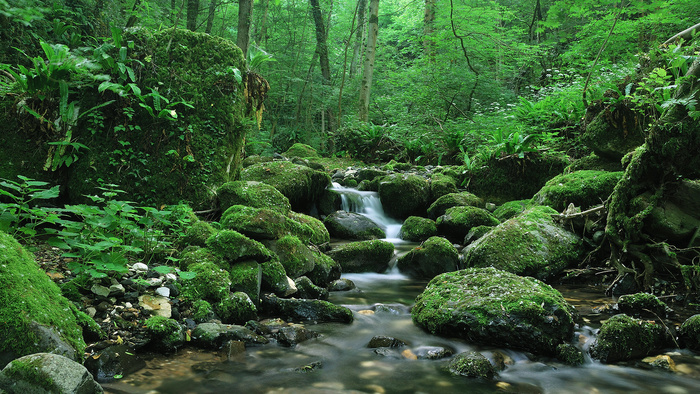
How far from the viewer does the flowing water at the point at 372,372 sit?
3.02m

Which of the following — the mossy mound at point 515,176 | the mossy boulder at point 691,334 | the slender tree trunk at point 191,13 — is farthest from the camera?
the slender tree trunk at point 191,13

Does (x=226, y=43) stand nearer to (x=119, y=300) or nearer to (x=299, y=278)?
(x=299, y=278)

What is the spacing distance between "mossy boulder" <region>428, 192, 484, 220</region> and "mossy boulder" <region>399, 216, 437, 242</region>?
79 cm

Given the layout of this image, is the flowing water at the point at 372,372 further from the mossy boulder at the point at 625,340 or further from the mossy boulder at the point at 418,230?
the mossy boulder at the point at 418,230

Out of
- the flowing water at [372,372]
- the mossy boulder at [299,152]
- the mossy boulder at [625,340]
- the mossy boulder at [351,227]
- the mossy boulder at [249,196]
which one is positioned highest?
the mossy boulder at [299,152]

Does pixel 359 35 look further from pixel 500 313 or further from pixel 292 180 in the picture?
pixel 500 313

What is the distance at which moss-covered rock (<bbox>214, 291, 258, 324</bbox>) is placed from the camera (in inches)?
154

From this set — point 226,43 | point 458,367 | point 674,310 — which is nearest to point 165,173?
point 226,43

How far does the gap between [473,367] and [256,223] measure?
3.08 metres

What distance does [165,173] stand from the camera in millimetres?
6199

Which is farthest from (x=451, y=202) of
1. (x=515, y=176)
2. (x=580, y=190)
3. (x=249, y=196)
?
(x=249, y=196)

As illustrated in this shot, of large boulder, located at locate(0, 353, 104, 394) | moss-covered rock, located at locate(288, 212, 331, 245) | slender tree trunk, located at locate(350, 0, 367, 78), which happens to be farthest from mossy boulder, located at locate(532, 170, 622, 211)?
slender tree trunk, located at locate(350, 0, 367, 78)

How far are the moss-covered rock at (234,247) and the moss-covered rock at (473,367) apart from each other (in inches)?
95.4

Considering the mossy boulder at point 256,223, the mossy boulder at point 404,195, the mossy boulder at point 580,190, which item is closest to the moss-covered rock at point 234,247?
the mossy boulder at point 256,223
